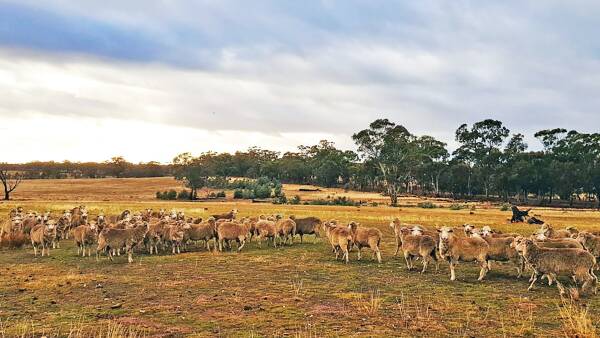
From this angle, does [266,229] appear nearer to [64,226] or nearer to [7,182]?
[64,226]

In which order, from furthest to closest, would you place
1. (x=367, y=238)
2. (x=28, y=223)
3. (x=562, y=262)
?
(x=28, y=223) → (x=367, y=238) → (x=562, y=262)

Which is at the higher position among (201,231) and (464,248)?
(464,248)

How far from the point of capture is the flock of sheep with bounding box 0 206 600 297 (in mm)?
13406

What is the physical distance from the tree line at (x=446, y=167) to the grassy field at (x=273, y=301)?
217 ft

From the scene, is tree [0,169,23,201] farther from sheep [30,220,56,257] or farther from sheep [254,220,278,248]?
sheep [254,220,278,248]

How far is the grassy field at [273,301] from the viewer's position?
993cm

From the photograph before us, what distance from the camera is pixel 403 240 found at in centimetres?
1744

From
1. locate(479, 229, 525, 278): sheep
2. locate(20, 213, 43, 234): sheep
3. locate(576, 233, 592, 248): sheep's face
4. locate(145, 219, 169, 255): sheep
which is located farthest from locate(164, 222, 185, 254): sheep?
locate(576, 233, 592, 248): sheep's face

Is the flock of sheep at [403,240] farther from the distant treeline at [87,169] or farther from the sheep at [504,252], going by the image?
the distant treeline at [87,169]

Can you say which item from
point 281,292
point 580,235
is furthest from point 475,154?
point 281,292

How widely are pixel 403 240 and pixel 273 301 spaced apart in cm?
698

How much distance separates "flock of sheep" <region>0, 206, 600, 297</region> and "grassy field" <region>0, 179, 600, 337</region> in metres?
0.69

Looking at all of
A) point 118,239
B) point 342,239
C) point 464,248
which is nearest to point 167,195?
point 118,239

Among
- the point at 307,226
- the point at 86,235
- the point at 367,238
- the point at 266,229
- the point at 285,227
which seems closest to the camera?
the point at 367,238
